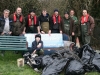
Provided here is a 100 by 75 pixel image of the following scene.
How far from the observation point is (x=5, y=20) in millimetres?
9336

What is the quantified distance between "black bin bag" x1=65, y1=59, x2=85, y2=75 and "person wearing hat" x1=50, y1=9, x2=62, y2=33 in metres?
2.66

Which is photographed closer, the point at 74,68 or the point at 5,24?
the point at 74,68

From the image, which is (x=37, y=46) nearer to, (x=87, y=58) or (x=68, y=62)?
(x=68, y=62)

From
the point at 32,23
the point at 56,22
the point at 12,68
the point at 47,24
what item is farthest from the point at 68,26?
the point at 12,68

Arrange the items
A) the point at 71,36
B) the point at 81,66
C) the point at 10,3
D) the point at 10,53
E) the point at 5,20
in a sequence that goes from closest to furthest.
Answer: the point at 81,66
the point at 5,20
the point at 10,53
the point at 71,36
the point at 10,3

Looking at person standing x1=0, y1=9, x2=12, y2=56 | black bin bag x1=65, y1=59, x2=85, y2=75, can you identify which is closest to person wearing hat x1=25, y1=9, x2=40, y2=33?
person standing x1=0, y1=9, x2=12, y2=56

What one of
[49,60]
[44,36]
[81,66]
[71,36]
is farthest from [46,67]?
[71,36]

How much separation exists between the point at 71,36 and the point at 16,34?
217 centimetres

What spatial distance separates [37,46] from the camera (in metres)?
8.97

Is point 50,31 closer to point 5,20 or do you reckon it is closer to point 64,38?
point 64,38

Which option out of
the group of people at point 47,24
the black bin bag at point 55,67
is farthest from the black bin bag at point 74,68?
the group of people at point 47,24

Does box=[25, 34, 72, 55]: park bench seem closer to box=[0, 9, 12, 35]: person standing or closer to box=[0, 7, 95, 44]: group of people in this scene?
box=[0, 7, 95, 44]: group of people

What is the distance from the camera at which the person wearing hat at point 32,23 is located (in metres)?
9.88

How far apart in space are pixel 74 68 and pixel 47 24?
309cm
